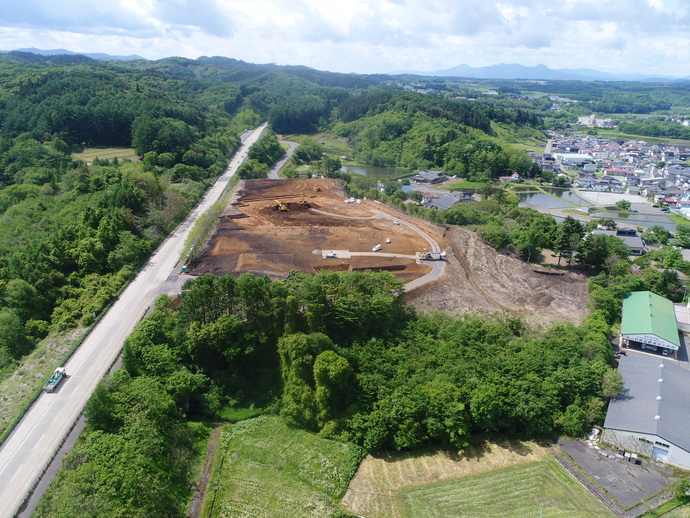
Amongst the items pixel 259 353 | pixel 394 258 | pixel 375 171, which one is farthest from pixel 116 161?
pixel 375 171

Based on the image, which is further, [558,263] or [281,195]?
[281,195]

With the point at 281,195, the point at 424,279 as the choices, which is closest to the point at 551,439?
the point at 424,279

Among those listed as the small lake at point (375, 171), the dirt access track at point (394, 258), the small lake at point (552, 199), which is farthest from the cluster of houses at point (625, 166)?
the dirt access track at point (394, 258)

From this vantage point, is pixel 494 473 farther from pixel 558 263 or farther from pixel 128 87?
pixel 128 87

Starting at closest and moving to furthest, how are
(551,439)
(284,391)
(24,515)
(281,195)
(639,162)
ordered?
(24,515), (551,439), (284,391), (281,195), (639,162)

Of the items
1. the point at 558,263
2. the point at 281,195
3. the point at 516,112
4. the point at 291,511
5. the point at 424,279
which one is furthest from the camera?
the point at 516,112

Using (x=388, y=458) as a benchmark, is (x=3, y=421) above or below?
above

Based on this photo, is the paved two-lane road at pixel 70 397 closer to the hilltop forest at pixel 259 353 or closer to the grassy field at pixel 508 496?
the hilltop forest at pixel 259 353
